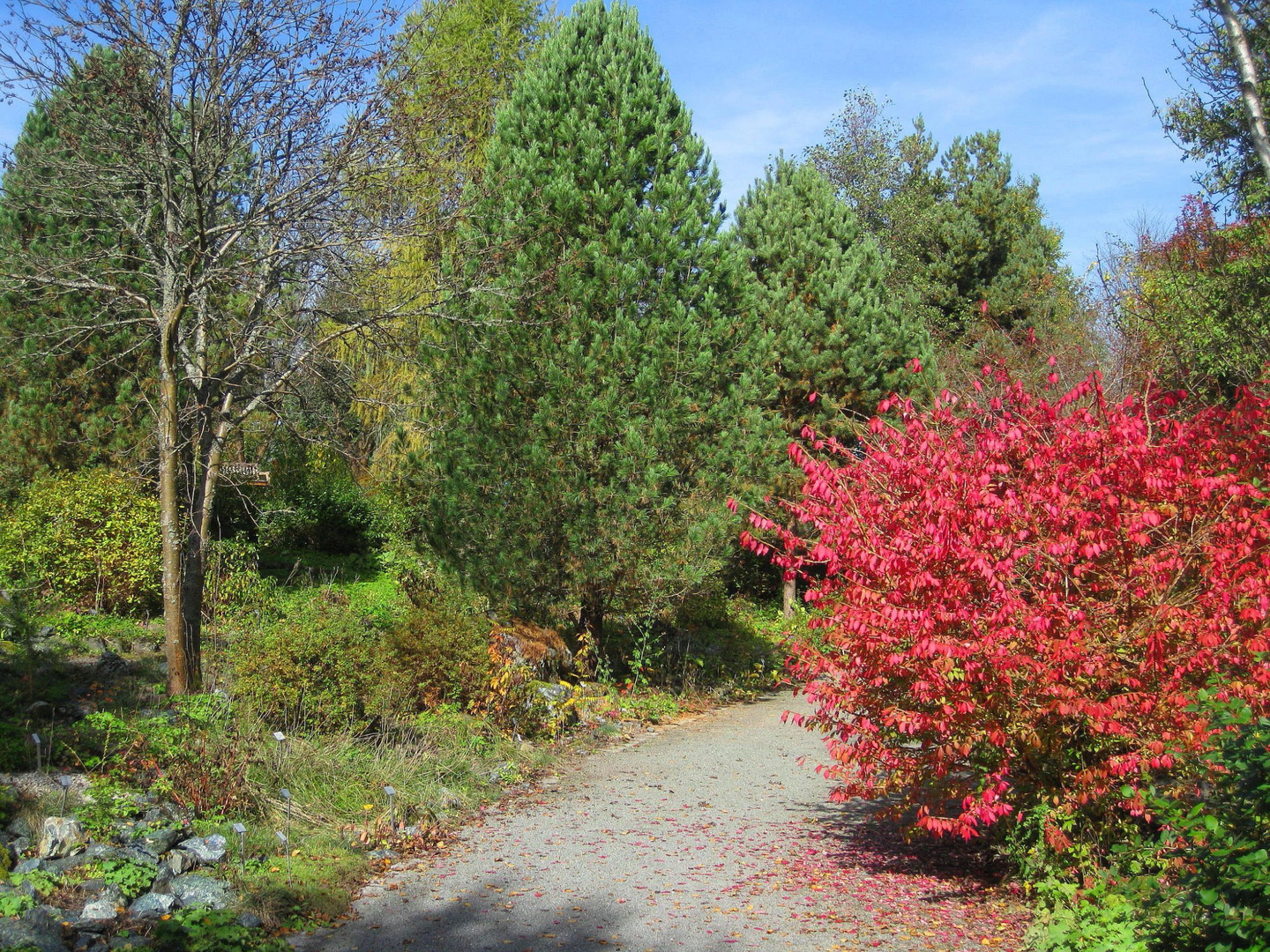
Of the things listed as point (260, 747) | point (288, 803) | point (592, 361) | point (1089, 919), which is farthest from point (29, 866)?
point (592, 361)

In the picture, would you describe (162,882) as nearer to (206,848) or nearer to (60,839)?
(206,848)

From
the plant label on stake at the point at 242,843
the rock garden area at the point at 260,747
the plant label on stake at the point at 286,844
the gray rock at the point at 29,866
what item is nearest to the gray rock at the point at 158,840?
the rock garden area at the point at 260,747

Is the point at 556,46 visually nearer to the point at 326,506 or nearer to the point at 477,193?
the point at 477,193

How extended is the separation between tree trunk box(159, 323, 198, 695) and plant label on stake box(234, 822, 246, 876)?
2224mm

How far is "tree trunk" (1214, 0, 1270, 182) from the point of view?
5145 millimetres

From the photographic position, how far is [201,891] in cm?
475

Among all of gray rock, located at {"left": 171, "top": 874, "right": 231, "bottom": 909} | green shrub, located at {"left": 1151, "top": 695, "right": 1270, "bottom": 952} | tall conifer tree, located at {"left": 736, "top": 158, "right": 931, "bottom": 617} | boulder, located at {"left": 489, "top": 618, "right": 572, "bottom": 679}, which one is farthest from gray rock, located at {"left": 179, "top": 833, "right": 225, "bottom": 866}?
tall conifer tree, located at {"left": 736, "top": 158, "right": 931, "bottom": 617}

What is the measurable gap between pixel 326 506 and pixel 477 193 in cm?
847

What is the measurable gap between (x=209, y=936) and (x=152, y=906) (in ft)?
1.91

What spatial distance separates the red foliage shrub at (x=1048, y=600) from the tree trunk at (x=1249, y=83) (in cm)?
138

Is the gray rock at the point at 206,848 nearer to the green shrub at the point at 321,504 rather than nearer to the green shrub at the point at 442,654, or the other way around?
the green shrub at the point at 442,654

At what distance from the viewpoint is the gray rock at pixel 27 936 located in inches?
148

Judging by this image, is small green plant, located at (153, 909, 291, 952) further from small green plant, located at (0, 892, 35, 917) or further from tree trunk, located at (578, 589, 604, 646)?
tree trunk, located at (578, 589, 604, 646)

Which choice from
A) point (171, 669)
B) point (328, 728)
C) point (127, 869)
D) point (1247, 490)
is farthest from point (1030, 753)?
point (171, 669)
